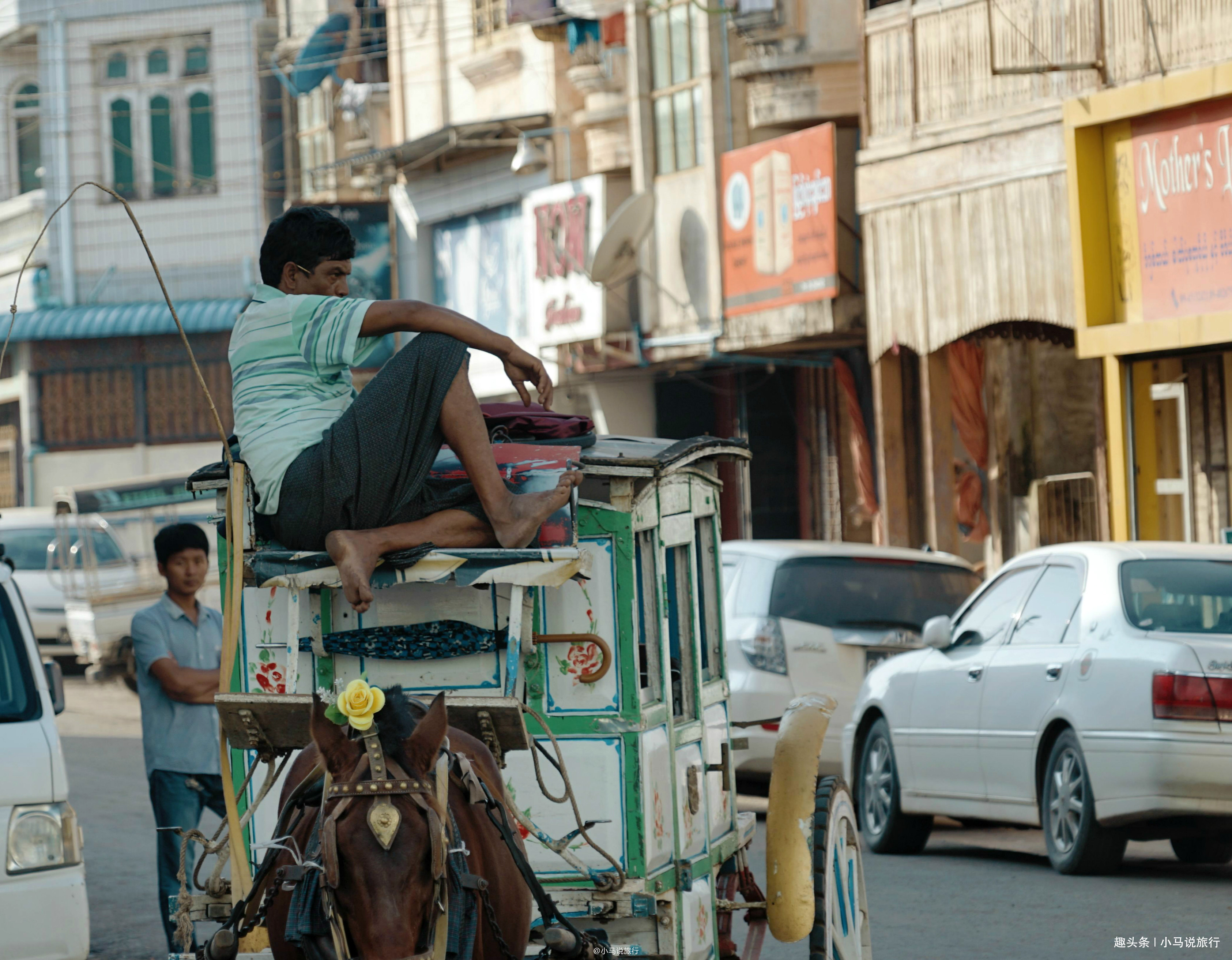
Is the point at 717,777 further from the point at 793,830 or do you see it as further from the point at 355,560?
the point at 355,560

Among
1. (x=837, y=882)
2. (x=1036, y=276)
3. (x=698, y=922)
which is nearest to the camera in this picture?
(x=698, y=922)

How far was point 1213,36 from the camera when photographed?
16438 mm

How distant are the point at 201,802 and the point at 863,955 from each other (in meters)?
3.10

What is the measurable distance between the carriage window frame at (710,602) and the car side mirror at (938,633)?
172 inches

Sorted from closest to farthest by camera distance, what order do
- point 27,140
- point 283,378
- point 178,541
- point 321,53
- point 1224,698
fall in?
point 283,378 < point 178,541 < point 1224,698 < point 321,53 < point 27,140

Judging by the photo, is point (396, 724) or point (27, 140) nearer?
point (396, 724)

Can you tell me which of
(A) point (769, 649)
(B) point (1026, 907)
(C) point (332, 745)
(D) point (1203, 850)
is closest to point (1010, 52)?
(A) point (769, 649)

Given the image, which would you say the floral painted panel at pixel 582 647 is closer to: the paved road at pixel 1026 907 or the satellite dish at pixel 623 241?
the paved road at pixel 1026 907

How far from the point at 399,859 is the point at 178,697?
188 inches

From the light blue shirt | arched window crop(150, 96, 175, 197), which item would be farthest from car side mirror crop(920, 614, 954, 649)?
arched window crop(150, 96, 175, 197)

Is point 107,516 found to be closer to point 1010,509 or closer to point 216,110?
point 1010,509

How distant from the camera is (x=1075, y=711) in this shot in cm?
1020

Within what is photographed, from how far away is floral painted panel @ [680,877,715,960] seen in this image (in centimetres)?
612

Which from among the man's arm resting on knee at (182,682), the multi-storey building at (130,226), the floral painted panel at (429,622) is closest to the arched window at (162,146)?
the multi-storey building at (130,226)
